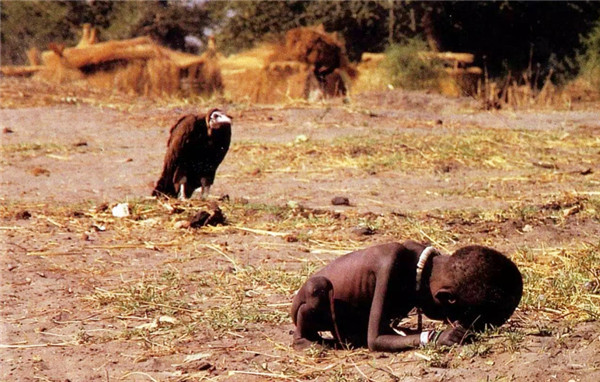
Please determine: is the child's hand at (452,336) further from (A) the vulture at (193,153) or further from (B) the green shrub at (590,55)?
(B) the green shrub at (590,55)

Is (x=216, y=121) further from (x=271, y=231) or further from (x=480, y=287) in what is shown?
(x=480, y=287)

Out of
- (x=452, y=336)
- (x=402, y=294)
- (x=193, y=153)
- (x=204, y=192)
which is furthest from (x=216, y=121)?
(x=452, y=336)

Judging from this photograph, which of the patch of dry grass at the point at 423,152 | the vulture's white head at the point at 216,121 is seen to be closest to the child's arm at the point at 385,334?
the vulture's white head at the point at 216,121

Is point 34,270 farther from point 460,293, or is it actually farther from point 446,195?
point 446,195

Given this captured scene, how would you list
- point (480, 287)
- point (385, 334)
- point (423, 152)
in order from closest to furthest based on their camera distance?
point (480, 287) < point (385, 334) < point (423, 152)

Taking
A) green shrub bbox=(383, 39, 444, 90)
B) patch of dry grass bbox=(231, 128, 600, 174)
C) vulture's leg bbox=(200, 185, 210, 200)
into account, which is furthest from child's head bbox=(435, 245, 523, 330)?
green shrub bbox=(383, 39, 444, 90)

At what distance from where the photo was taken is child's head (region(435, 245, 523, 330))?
3738 millimetres

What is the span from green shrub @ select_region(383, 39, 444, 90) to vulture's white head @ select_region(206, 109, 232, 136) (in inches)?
483

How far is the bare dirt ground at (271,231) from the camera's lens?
4.02 meters

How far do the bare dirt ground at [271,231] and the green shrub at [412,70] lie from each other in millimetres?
5996

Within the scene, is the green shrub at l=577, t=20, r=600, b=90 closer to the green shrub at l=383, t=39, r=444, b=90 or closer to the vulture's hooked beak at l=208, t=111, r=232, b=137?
the green shrub at l=383, t=39, r=444, b=90

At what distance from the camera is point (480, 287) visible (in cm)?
375

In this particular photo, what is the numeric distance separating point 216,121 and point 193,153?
41 cm

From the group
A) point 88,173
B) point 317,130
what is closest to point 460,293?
point 88,173
